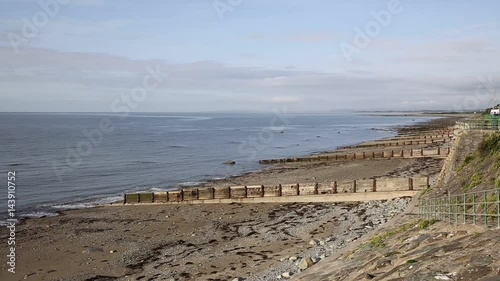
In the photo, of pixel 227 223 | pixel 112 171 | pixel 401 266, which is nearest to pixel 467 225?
pixel 401 266

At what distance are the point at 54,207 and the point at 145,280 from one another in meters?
16.5

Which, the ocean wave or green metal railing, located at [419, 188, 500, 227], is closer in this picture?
green metal railing, located at [419, 188, 500, 227]

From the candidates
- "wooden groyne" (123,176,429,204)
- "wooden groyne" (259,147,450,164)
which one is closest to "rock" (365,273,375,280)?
"wooden groyne" (123,176,429,204)

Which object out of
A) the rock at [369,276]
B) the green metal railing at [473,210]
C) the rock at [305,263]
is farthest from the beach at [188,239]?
the rock at [369,276]

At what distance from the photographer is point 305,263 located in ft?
40.9

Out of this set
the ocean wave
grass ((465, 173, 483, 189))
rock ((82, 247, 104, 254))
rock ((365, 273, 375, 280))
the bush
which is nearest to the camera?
rock ((365, 273, 375, 280))

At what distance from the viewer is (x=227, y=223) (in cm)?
2084

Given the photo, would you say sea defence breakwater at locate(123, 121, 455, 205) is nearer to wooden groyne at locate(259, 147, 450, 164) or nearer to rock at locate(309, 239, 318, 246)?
rock at locate(309, 239, 318, 246)

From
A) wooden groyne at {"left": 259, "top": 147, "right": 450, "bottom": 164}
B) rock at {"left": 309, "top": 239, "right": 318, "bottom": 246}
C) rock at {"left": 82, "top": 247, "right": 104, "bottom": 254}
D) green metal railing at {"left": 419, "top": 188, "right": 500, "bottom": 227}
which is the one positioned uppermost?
green metal railing at {"left": 419, "top": 188, "right": 500, "bottom": 227}

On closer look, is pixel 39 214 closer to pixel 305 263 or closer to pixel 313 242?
pixel 313 242

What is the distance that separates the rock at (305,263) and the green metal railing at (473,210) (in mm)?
3999

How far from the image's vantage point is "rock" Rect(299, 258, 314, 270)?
12352mm

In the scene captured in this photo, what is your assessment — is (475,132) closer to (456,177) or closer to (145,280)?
A: (456,177)

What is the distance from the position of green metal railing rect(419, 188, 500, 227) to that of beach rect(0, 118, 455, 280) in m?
3.35
